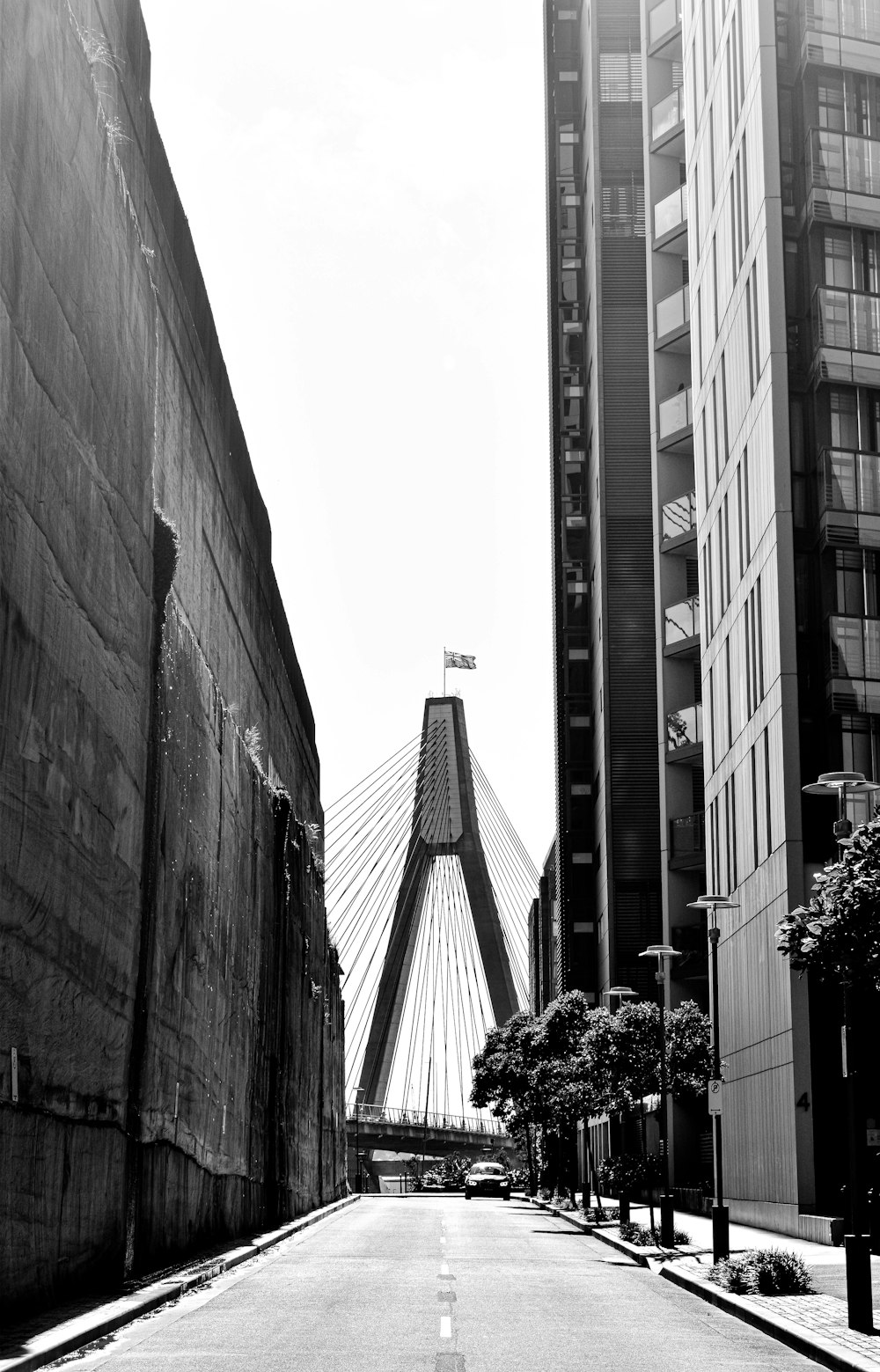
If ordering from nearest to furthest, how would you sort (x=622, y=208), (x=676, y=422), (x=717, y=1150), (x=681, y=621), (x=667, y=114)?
(x=717, y=1150)
(x=681, y=621)
(x=676, y=422)
(x=667, y=114)
(x=622, y=208)

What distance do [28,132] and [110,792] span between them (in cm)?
646

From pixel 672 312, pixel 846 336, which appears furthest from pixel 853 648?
pixel 672 312

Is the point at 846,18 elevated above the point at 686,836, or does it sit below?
above

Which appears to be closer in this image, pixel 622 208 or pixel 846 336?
pixel 846 336

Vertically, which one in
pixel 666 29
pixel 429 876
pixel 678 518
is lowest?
pixel 429 876

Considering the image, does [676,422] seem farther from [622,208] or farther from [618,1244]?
[618,1244]

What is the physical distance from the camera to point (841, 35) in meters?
37.2

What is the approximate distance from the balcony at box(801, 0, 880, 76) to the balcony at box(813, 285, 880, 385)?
5266mm

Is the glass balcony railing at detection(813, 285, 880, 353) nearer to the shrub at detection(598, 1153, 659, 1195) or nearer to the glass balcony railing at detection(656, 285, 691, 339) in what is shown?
the shrub at detection(598, 1153, 659, 1195)

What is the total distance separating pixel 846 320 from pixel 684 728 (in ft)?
76.8

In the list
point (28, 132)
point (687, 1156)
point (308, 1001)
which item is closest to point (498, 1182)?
point (687, 1156)

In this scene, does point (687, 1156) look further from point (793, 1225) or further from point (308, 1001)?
point (793, 1225)

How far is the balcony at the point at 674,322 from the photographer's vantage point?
58281mm

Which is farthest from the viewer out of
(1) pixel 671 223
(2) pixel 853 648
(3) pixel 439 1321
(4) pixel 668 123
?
(4) pixel 668 123
